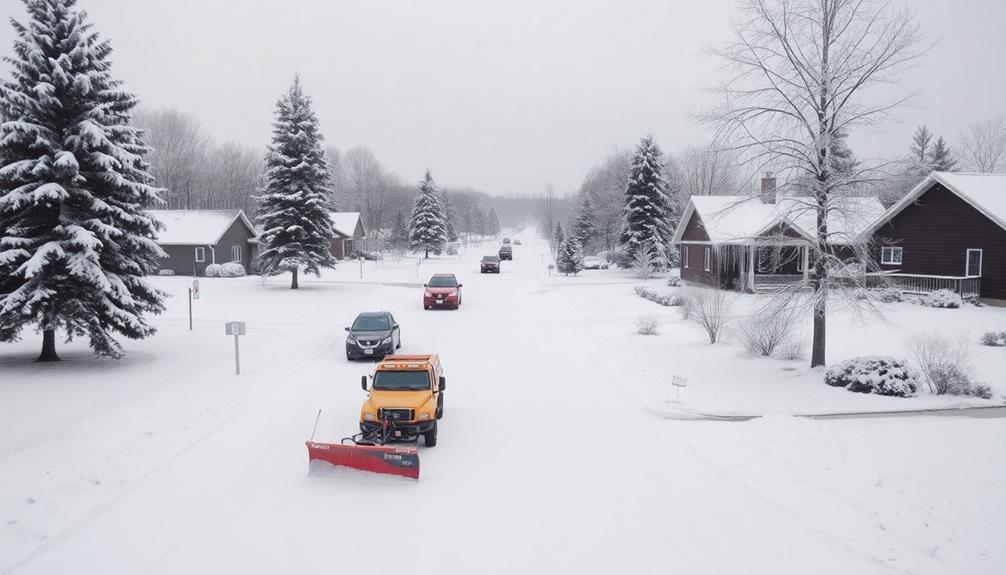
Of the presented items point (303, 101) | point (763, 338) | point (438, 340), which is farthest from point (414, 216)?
point (763, 338)

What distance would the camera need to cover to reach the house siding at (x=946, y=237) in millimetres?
28859

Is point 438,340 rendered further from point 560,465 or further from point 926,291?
point 926,291

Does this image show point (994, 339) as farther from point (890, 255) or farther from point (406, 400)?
point (406, 400)

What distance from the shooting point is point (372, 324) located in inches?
778

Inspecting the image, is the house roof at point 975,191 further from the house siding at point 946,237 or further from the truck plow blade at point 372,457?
the truck plow blade at point 372,457

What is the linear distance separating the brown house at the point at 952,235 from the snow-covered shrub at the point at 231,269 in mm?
42525

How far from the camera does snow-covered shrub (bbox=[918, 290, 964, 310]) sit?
27.9 meters

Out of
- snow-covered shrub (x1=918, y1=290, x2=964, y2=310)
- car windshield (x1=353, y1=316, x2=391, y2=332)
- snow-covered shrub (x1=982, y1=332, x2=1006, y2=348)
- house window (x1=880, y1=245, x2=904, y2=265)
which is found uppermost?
house window (x1=880, y1=245, x2=904, y2=265)

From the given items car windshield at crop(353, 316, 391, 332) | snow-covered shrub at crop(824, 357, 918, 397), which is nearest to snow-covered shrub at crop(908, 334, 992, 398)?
snow-covered shrub at crop(824, 357, 918, 397)

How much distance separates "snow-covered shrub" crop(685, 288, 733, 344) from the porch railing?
35.5ft

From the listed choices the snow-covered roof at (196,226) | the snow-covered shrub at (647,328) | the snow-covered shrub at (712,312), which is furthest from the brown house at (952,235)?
the snow-covered roof at (196,226)

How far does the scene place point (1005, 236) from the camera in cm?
2828

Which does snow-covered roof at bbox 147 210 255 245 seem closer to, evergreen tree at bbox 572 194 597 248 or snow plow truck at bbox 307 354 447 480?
evergreen tree at bbox 572 194 597 248

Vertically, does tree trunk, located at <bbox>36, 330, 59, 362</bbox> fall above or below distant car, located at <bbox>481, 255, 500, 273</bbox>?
below
